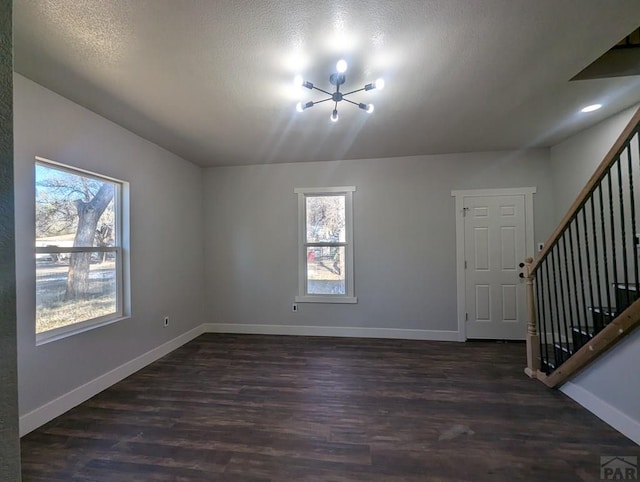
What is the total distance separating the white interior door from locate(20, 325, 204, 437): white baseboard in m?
3.92

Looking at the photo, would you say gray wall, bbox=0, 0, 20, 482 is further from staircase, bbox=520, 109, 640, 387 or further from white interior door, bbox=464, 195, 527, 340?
white interior door, bbox=464, 195, 527, 340

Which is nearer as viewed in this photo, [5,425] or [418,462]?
[5,425]

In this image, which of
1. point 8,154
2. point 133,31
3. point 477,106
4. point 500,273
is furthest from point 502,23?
point 500,273

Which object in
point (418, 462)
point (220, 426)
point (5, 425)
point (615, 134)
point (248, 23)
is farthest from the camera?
point (615, 134)

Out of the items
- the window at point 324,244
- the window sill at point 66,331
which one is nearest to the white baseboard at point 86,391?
the window sill at point 66,331

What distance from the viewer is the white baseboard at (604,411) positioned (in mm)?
1878

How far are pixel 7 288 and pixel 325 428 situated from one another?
6.56 ft

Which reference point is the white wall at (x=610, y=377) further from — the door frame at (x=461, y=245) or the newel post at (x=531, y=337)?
the door frame at (x=461, y=245)

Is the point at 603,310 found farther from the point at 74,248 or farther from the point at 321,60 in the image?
the point at 74,248

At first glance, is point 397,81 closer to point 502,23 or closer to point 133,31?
point 502,23

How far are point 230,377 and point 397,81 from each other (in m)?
3.01

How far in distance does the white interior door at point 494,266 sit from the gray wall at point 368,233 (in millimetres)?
205

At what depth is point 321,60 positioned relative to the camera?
189 cm

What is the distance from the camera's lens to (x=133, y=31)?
5.24ft
